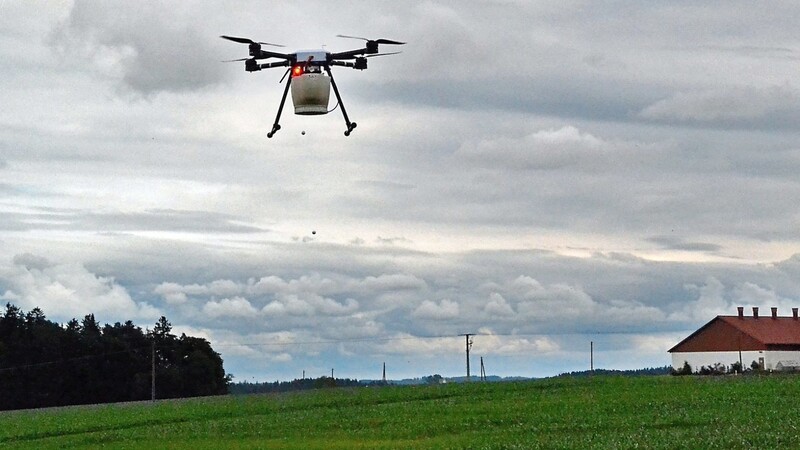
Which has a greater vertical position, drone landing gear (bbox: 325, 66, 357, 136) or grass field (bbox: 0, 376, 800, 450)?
drone landing gear (bbox: 325, 66, 357, 136)

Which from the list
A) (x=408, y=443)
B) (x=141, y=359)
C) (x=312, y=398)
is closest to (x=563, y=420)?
(x=408, y=443)

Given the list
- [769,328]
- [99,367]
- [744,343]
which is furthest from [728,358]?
[99,367]

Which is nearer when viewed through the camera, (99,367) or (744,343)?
(99,367)

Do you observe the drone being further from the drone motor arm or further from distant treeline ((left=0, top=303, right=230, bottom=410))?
distant treeline ((left=0, top=303, right=230, bottom=410))

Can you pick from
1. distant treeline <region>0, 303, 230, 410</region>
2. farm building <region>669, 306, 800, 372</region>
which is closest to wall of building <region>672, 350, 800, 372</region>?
farm building <region>669, 306, 800, 372</region>

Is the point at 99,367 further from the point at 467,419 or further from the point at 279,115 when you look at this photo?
the point at 279,115

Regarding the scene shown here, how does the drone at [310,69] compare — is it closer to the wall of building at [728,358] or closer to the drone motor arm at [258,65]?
the drone motor arm at [258,65]
